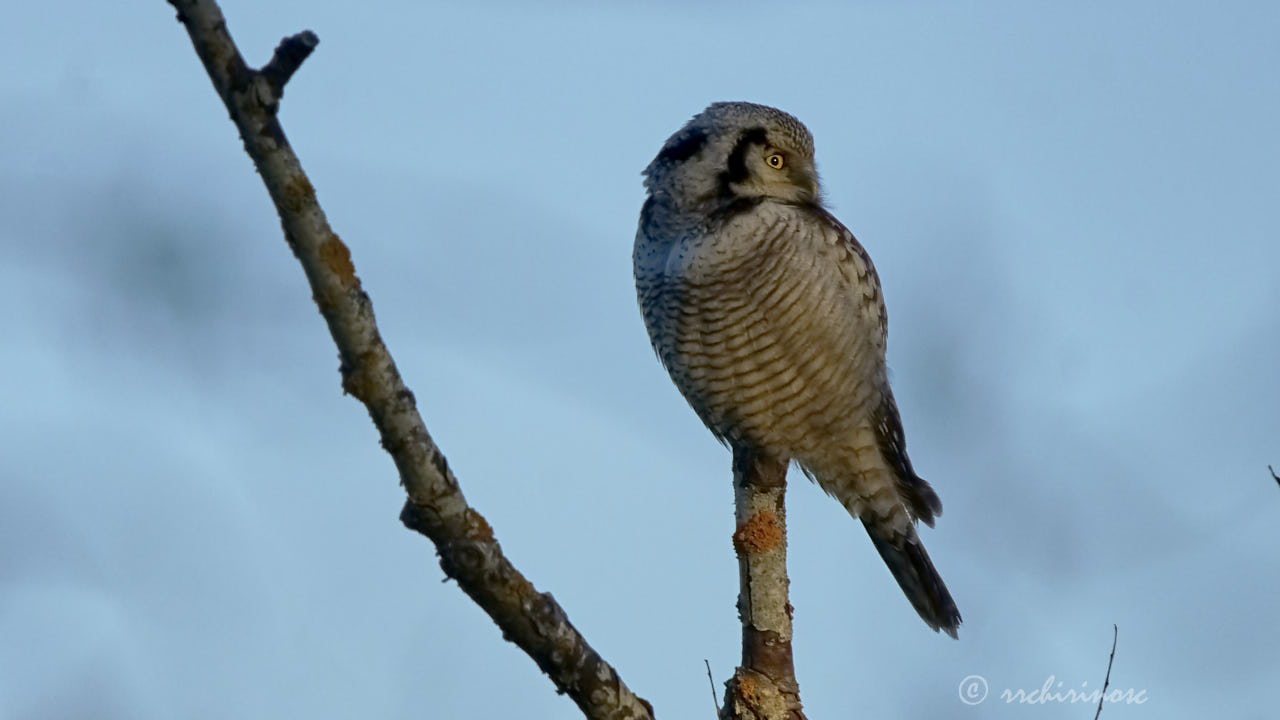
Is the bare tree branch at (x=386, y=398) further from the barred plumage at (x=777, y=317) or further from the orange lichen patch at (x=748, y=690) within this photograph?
the barred plumage at (x=777, y=317)

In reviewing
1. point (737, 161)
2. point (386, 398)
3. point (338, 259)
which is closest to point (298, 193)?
point (338, 259)

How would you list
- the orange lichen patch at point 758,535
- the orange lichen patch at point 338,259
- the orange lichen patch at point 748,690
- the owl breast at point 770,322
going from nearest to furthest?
the orange lichen patch at point 338,259
the orange lichen patch at point 748,690
the orange lichen patch at point 758,535
the owl breast at point 770,322

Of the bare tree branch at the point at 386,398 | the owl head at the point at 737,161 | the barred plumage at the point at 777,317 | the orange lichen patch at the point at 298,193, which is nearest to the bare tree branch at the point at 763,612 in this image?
the bare tree branch at the point at 386,398

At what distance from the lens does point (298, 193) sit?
216 centimetres

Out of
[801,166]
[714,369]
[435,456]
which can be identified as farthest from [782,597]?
[801,166]

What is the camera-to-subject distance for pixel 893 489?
4.87m

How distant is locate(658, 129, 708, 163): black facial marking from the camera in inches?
183

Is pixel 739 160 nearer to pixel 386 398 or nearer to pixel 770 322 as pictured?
pixel 770 322

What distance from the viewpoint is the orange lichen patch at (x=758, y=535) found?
142 inches

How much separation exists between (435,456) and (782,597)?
1490mm

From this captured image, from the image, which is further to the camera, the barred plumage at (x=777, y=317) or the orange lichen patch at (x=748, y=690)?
the barred plumage at (x=777, y=317)

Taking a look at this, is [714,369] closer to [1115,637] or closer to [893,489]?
[893,489]

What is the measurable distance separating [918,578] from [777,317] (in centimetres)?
126

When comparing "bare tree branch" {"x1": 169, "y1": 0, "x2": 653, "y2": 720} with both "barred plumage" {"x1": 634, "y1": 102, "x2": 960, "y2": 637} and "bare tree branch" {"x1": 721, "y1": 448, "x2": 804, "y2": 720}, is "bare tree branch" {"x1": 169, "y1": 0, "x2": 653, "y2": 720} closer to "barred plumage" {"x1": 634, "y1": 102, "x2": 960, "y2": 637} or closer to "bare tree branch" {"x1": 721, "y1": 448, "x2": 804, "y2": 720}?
"bare tree branch" {"x1": 721, "y1": 448, "x2": 804, "y2": 720}
